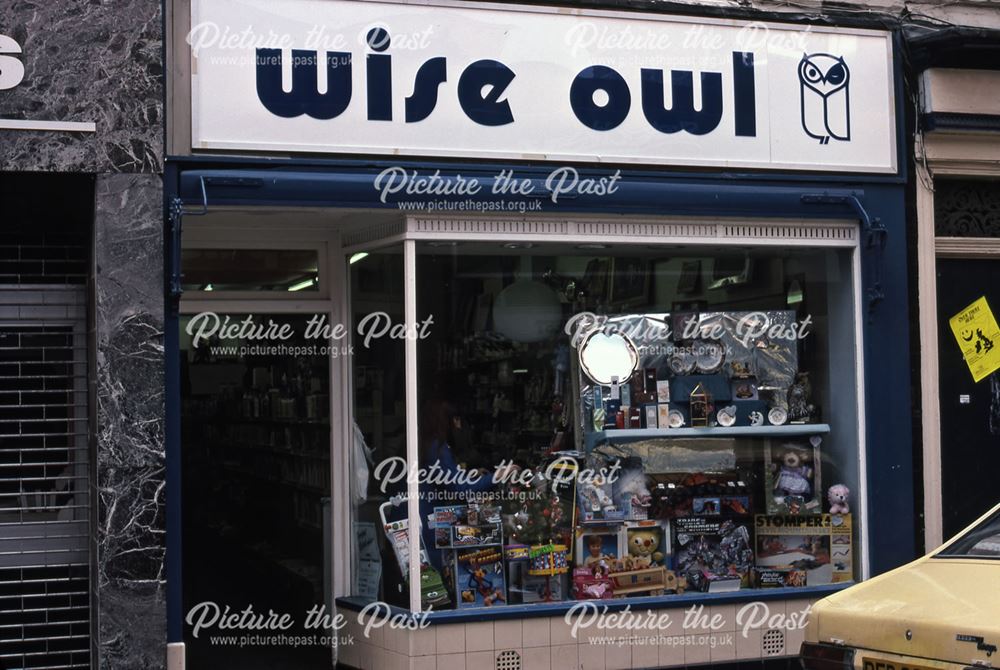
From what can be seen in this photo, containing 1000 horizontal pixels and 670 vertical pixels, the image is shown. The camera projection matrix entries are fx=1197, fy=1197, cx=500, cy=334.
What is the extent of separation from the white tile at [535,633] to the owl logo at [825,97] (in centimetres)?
392

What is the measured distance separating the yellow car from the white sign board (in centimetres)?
347

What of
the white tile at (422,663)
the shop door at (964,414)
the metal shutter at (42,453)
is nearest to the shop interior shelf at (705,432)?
the shop door at (964,414)

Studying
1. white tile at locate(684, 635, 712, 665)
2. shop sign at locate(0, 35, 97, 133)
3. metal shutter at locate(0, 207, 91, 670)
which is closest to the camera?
shop sign at locate(0, 35, 97, 133)

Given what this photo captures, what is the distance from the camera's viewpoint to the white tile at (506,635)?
306 inches

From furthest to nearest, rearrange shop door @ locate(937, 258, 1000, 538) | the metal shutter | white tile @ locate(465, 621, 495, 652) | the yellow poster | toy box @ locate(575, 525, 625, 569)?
1. the yellow poster
2. shop door @ locate(937, 258, 1000, 538)
3. toy box @ locate(575, 525, 625, 569)
4. white tile @ locate(465, 621, 495, 652)
5. the metal shutter

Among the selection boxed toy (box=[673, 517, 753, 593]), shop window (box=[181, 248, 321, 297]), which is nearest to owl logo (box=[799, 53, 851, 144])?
boxed toy (box=[673, 517, 753, 593])

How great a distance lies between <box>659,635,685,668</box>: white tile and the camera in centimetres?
804

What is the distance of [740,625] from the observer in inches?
324

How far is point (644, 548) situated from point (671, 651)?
2.39 ft

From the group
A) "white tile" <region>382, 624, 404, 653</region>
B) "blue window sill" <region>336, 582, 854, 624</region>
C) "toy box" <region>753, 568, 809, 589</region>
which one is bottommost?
"white tile" <region>382, 624, 404, 653</region>

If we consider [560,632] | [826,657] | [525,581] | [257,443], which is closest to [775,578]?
[560,632]

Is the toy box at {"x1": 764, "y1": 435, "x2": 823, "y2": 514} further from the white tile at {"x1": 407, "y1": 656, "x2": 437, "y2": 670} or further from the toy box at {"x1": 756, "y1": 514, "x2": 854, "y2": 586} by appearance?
the white tile at {"x1": 407, "y1": 656, "x2": 437, "y2": 670}

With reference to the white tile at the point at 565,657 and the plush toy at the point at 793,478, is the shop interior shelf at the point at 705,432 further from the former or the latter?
the white tile at the point at 565,657

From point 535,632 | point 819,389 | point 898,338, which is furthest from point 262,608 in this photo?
point 898,338
